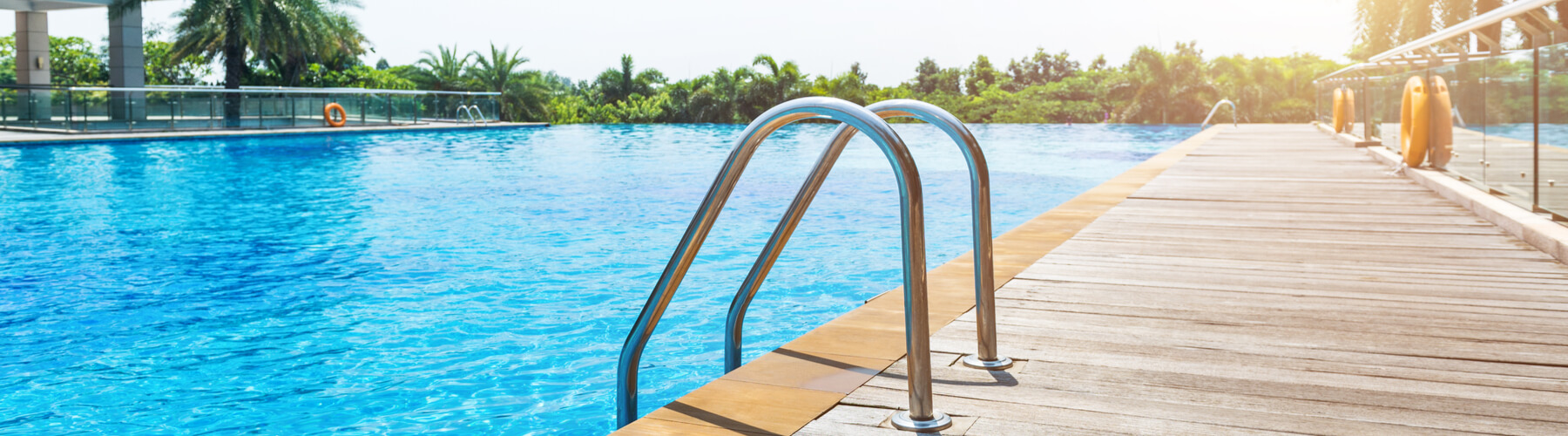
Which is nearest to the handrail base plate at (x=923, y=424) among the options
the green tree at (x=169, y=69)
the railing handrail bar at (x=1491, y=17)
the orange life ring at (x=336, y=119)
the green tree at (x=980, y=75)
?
the railing handrail bar at (x=1491, y=17)

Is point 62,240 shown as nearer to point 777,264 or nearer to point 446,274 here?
point 446,274

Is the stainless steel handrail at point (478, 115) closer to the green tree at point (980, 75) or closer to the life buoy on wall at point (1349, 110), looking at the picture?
the green tree at point (980, 75)

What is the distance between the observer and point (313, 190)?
12.0 meters

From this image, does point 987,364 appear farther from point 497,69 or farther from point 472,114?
point 497,69

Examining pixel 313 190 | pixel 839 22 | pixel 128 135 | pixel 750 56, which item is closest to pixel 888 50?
pixel 839 22

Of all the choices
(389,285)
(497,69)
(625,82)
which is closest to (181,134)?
(389,285)

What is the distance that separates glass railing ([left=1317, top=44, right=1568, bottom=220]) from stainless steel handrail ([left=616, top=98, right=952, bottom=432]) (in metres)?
4.14

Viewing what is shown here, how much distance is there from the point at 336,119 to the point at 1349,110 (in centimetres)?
2283

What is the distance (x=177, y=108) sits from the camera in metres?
21.7

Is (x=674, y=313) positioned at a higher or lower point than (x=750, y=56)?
lower

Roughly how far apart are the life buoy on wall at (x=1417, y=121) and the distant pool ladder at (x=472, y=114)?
25704 mm

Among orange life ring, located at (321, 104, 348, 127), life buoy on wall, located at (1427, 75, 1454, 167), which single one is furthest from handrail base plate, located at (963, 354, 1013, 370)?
orange life ring, located at (321, 104, 348, 127)

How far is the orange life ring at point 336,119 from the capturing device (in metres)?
25.2

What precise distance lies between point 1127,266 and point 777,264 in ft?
12.1
